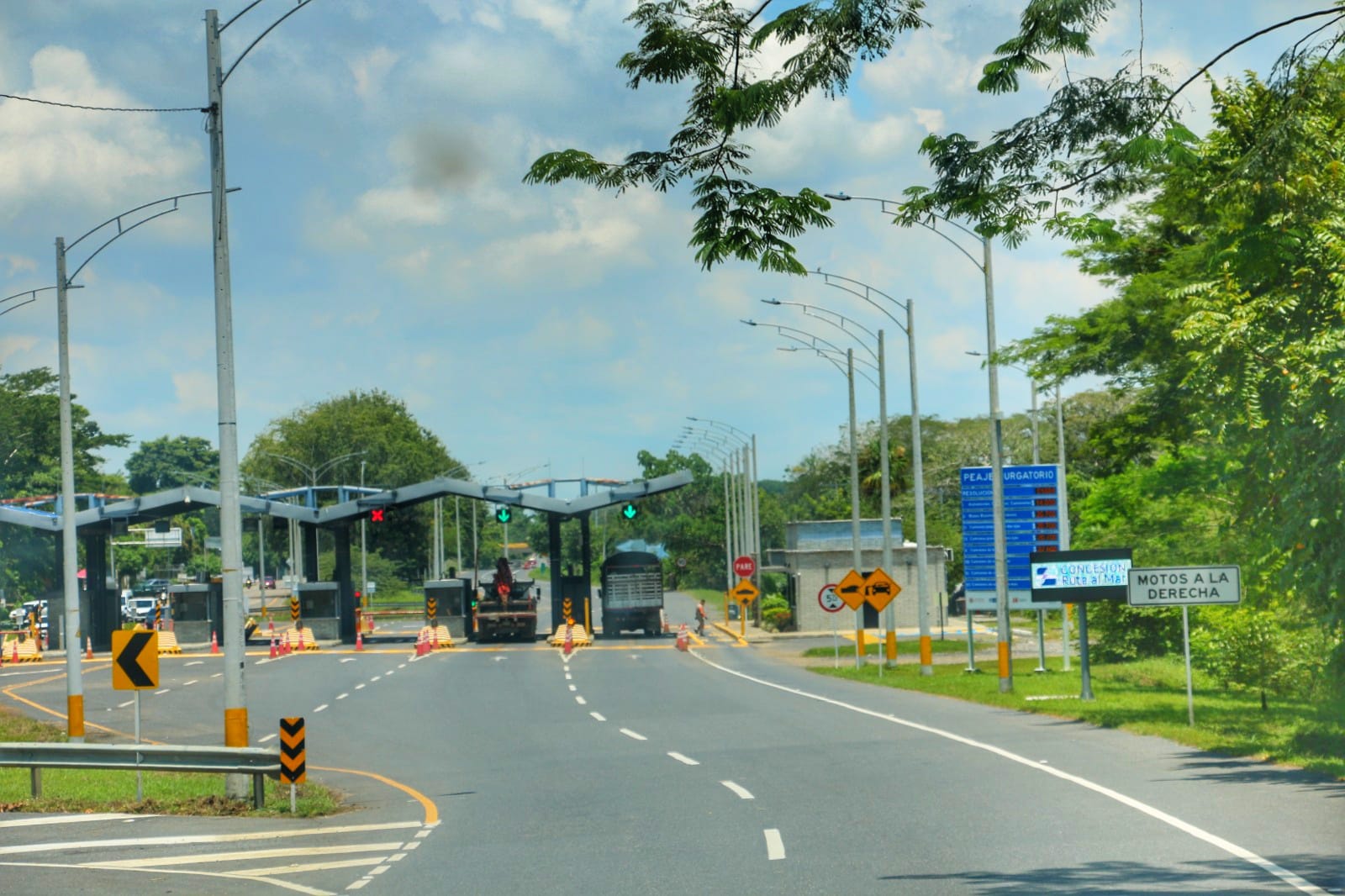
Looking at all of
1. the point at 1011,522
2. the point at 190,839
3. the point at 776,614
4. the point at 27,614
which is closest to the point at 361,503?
the point at 776,614

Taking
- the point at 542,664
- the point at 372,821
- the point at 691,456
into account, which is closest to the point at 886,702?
the point at 372,821

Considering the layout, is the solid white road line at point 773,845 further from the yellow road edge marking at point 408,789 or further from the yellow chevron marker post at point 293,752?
the yellow chevron marker post at point 293,752

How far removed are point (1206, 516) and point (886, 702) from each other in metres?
9.68

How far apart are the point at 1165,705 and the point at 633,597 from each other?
4062cm

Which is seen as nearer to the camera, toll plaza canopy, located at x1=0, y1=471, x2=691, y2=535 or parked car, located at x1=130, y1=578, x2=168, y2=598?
toll plaza canopy, located at x1=0, y1=471, x2=691, y2=535

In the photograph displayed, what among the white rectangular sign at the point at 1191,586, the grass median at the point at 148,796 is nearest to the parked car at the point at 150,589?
the grass median at the point at 148,796

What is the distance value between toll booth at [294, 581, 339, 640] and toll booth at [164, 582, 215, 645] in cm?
431

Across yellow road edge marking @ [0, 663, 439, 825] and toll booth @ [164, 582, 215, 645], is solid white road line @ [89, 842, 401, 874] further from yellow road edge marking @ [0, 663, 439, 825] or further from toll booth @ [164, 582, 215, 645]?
toll booth @ [164, 582, 215, 645]

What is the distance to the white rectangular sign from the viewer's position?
2384 centimetres

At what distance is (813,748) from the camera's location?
72.6ft

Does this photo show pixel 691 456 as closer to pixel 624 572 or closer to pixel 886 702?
pixel 624 572

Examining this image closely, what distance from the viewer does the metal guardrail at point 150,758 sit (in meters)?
17.9

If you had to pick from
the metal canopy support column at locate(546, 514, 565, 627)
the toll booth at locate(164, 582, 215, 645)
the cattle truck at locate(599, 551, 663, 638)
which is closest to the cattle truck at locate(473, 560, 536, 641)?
the metal canopy support column at locate(546, 514, 565, 627)

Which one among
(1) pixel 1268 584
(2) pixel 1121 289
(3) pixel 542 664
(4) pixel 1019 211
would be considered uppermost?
(2) pixel 1121 289
